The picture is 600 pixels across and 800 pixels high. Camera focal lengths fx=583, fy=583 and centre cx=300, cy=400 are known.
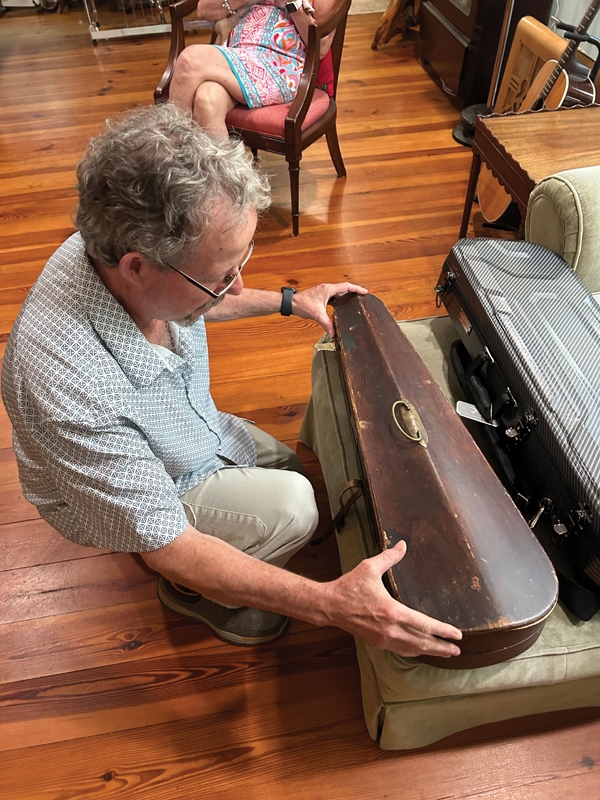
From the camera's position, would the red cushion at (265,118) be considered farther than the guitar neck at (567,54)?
Yes

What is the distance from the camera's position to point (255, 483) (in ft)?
3.88

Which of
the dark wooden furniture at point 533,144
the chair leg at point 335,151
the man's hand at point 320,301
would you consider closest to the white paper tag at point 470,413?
the man's hand at point 320,301

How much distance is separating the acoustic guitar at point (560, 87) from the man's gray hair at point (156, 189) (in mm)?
1483

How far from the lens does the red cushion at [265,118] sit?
2232mm

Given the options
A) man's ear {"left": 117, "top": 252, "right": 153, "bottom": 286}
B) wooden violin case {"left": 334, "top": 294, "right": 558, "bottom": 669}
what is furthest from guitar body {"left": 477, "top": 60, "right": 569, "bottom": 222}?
man's ear {"left": 117, "top": 252, "right": 153, "bottom": 286}

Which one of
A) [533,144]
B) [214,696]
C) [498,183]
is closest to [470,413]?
[214,696]

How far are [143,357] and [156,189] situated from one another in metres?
0.26

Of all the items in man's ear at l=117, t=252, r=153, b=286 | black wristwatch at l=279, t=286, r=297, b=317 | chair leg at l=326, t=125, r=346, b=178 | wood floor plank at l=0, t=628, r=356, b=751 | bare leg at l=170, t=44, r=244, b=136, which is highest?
man's ear at l=117, t=252, r=153, b=286

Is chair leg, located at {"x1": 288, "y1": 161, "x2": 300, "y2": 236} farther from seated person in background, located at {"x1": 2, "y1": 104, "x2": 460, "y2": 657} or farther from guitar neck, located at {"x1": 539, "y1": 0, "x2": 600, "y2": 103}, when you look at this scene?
seated person in background, located at {"x1": 2, "y1": 104, "x2": 460, "y2": 657}

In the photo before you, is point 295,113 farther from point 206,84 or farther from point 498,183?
point 498,183

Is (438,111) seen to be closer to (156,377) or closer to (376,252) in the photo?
(376,252)

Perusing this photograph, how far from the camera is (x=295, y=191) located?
2.37 metres

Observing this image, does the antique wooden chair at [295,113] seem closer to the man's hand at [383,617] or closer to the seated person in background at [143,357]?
the seated person in background at [143,357]

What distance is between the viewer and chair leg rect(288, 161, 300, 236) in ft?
7.55
